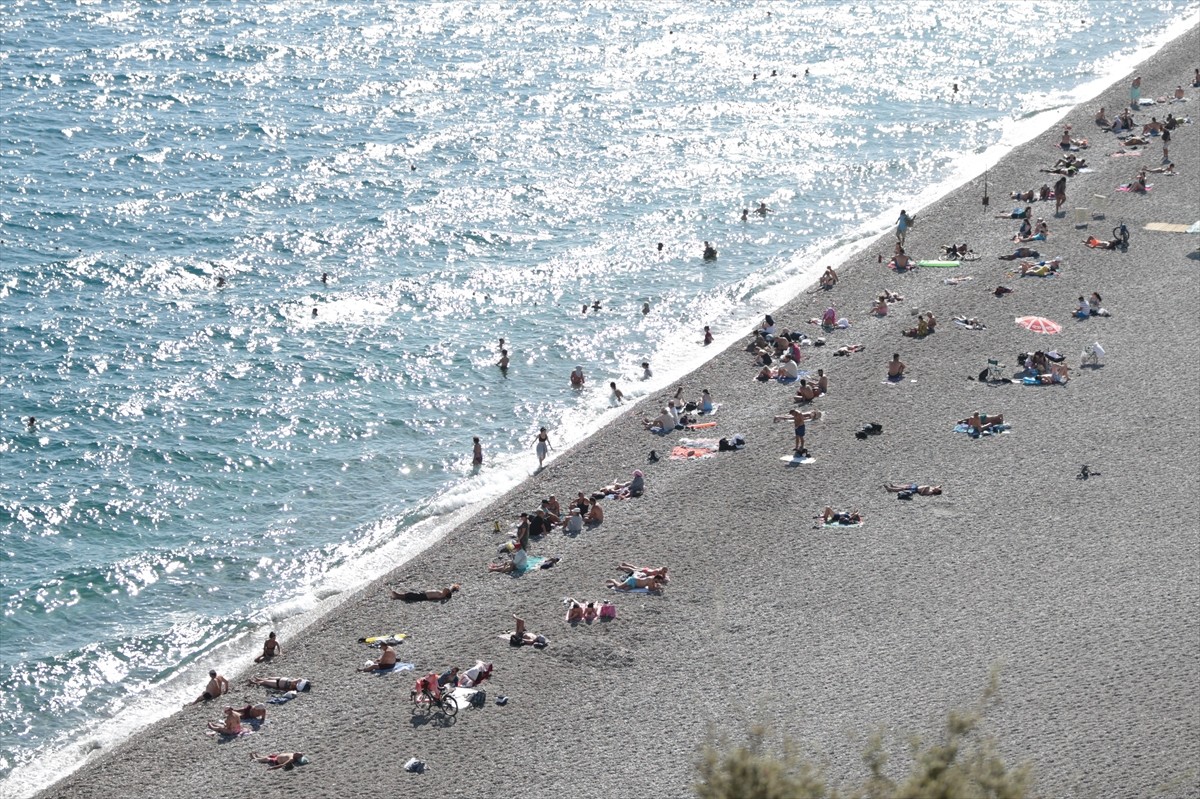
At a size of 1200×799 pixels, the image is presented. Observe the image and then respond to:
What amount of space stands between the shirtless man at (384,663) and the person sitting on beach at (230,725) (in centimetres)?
255

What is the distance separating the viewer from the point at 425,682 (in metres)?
26.1

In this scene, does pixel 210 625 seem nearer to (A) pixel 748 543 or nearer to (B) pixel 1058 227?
(A) pixel 748 543

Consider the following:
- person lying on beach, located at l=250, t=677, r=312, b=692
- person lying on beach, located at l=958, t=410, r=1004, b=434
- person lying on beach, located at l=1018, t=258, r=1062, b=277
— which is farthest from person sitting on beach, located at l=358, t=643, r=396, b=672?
person lying on beach, located at l=1018, t=258, r=1062, b=277

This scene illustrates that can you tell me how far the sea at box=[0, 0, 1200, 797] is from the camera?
3303 centimetres

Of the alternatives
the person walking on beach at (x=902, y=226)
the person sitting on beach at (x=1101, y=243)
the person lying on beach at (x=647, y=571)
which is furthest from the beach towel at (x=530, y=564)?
the person sitting on beach at (x=1101, y=243)

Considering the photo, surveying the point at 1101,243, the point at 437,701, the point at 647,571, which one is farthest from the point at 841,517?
the point at 1101,243

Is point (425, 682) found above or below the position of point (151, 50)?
below

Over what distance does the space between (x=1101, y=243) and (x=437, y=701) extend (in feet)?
93.2

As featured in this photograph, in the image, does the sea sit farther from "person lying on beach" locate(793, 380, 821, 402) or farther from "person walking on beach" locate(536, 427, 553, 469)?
"person lying on beach" locate(793, 380, 821, 402)

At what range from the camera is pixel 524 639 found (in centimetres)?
2797

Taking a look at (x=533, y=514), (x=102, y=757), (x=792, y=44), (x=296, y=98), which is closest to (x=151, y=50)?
(x=296, y=98)

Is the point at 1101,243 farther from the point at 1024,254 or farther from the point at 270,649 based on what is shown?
the point at 270,649

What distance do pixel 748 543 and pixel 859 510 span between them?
2.70 m

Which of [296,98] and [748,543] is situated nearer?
[748,543]
